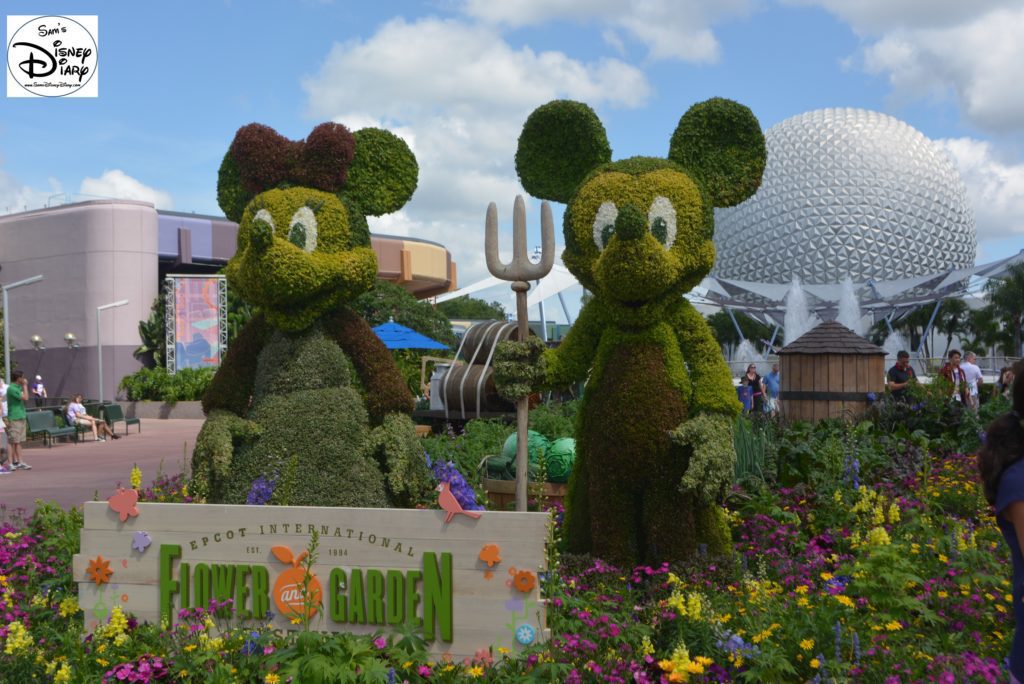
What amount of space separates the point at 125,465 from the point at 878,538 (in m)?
11.2

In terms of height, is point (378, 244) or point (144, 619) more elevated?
point (378, 244)

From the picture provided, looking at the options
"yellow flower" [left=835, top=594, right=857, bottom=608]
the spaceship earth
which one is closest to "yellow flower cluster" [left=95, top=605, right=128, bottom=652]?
"yellow flower" [left=835, top=594, right=857, bottom=608]

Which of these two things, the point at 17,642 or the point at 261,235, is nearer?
the point at 17,642

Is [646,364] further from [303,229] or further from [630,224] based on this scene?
[303,229]

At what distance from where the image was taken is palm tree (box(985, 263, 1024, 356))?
3788cm

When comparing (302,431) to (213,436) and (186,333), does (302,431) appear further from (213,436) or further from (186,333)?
(186,333)

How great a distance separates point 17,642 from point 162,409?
2259cm

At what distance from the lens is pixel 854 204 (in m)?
34.0

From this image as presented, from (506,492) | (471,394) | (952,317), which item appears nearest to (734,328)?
(952,317)

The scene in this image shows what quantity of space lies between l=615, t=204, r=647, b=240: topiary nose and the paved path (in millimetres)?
4076

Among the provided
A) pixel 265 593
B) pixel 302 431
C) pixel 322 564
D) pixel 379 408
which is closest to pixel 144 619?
pixel 265 593

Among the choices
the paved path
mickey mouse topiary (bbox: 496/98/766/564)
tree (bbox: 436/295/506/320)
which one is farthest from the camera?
tree (bbox: 436/295/506/320)

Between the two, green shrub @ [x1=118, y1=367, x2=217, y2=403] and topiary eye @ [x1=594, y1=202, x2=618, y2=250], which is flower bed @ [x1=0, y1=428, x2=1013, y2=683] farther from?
green shrub @ [x1=118, y1=367, x2=217, y2=403]

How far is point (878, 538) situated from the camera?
3.60m
